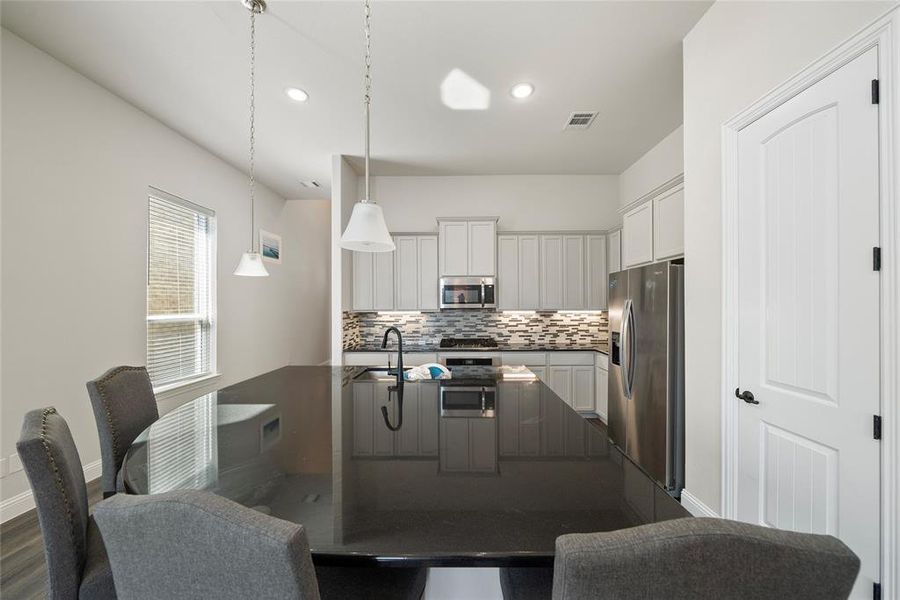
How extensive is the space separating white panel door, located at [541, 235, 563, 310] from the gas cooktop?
31.6 inches

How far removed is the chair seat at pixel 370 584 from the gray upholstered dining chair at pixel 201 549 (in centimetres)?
38

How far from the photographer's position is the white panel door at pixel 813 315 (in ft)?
4.18

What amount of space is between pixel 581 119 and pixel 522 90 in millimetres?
772

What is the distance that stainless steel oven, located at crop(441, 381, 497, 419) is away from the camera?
4.93 feet

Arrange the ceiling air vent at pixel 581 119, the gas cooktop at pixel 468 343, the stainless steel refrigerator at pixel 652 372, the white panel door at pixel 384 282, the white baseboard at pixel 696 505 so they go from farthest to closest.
→ 1. the white panel door at pixel 384 282
2. the gas cooktop at pixel 468 343
3. the ceiling air vent at pixel 581 119
4. the stainless steel refrigerator at pixel 652 372
5. the white baseboard at pixel 696 505

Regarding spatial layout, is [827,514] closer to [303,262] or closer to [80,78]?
[80,78]

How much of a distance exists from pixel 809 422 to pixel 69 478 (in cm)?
250

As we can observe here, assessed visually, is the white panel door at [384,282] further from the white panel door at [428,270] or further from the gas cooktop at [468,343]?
the gas cooktop at [468,343]

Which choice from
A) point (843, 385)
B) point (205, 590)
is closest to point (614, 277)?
point (843, 385)

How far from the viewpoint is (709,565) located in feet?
1.54

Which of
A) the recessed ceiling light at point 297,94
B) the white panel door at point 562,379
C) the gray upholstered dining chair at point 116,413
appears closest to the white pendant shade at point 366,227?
the gray upholstered dining chair at point 116,413

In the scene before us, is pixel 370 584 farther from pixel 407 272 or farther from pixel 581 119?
pixel 407 272

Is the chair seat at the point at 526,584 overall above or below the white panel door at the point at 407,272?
below

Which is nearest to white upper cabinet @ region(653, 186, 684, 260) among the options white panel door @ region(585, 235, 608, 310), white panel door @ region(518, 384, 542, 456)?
white panel door @ region(585, 235, 608, 310)
